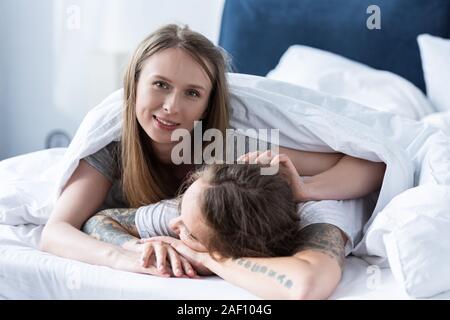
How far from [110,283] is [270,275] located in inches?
11.6

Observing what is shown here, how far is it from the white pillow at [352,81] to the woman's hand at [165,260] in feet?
3.94

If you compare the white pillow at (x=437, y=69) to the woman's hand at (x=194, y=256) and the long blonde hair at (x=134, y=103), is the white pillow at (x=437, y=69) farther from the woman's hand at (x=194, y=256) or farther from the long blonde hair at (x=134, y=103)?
the woman's hand at (x=194, y=256)

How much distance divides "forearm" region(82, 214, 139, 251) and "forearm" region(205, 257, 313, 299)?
21cm

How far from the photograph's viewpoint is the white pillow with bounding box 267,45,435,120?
92.0 inches

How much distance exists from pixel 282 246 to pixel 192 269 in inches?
7.0

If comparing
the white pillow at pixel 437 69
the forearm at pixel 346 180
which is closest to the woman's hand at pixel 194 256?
the forearm at pixel 346 180

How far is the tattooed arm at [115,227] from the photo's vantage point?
1409 millimetres

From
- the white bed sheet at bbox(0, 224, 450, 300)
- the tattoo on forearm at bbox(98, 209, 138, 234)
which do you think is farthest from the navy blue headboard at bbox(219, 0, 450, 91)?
the white bed sheet at bbox(0, 224, 450, 300)

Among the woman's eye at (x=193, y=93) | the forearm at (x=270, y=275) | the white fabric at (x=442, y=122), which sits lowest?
the forearm at (x=270, y=275)

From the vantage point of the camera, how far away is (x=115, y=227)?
148cm
